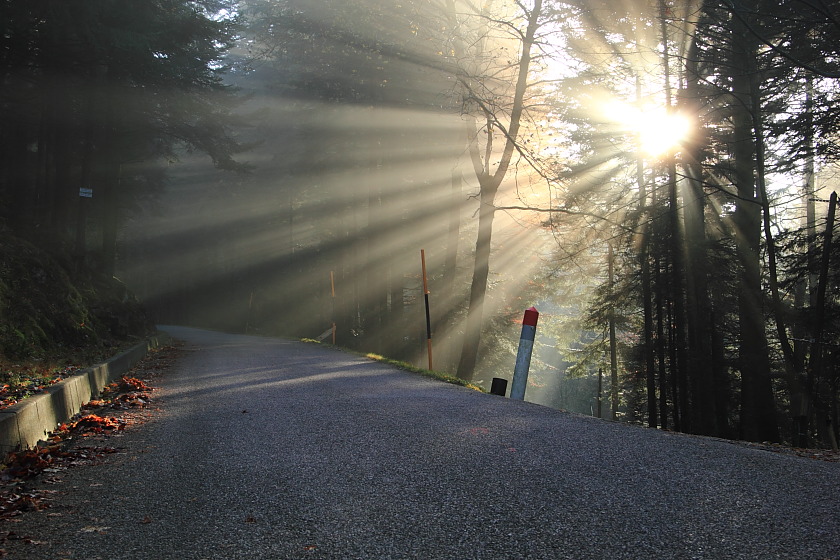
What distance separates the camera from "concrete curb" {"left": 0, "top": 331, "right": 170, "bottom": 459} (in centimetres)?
447

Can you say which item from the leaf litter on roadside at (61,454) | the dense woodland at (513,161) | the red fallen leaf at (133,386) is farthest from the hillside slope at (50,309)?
the leaf litter on roadside at (61,454)

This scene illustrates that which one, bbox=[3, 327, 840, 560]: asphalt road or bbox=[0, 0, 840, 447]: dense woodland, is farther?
bbox=[0, 0, 840, 447]: dense woodland

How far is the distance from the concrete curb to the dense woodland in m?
6.09

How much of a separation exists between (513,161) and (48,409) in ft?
46.1

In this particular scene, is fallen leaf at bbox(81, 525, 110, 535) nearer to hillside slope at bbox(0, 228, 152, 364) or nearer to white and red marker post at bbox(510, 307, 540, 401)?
white and red marker post at bbox(510, 307, 540, 401)

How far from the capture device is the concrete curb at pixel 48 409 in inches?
176

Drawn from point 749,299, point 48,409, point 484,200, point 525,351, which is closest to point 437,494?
point 48,409

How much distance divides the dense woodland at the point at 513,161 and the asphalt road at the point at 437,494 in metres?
4.41

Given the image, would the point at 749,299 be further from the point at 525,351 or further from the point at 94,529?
the point at 94,529

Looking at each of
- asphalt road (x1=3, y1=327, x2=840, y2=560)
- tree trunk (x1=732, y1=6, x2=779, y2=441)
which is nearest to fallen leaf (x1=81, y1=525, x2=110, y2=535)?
asphalt road (x1=3, y1=327, x2=840, y2=560)

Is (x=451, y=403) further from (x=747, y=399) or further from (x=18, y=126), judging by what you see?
(x=18, y=126)

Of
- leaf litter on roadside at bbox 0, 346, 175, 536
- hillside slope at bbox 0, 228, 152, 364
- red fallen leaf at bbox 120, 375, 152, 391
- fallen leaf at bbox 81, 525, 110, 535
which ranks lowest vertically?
red fallen leaf at bbox 120, 375, 152, 391

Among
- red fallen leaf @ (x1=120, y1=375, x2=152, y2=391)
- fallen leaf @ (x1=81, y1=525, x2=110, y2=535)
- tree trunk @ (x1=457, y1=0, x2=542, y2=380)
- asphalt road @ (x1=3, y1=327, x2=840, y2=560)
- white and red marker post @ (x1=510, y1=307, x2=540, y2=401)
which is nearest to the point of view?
asphalt road @ (x1=3, y1=327, x2=840, y2=560)

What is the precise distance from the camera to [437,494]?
10.9 feet
